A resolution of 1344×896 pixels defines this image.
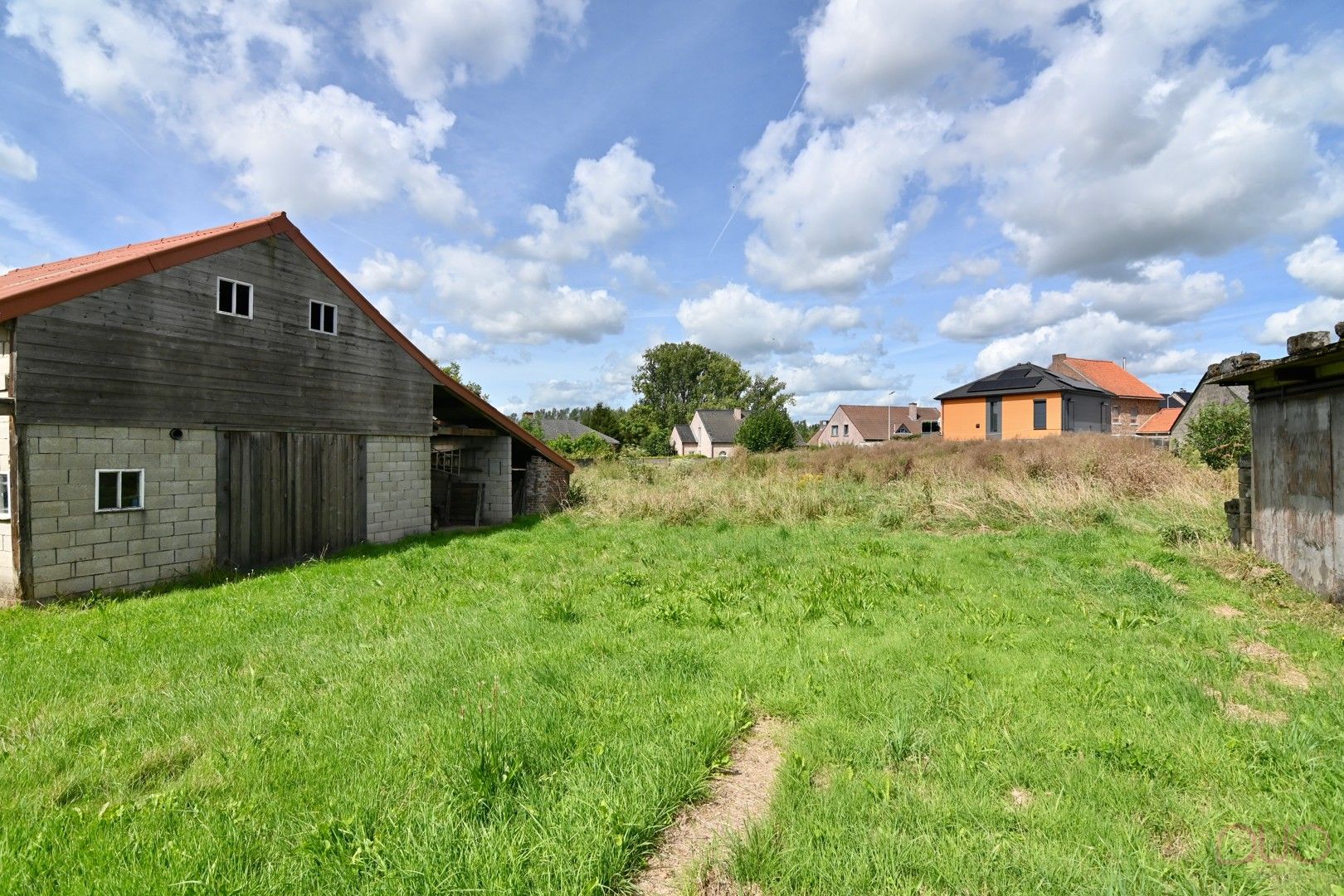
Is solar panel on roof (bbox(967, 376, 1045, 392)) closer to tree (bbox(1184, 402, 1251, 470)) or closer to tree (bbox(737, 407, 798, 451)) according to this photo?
tree (bbox(1184, 402, 1251, 470))

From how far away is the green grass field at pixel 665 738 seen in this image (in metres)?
3.00

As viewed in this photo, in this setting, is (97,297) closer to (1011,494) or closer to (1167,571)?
(1167,571)

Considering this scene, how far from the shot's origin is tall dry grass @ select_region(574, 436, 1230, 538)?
13.9m

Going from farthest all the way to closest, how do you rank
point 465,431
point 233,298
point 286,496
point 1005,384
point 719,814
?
point 1005,384, point 465,431, point 286,496, point 233,298, point 719,814

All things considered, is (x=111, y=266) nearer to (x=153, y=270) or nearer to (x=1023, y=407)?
(x=153, y=270)

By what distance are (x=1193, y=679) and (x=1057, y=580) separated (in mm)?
3705

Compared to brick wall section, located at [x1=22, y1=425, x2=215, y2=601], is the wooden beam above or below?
above

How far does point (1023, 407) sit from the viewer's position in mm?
35562

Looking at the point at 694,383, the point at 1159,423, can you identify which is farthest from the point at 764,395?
the point at 1159,423

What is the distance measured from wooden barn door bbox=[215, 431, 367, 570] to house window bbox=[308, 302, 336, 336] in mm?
2111

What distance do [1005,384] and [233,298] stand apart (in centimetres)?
3718

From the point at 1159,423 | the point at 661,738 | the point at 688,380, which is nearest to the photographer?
the point at 661,738

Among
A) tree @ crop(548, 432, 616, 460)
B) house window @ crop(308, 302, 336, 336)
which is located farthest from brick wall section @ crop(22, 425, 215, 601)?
tree @ crop(548, 432, 616, 460)

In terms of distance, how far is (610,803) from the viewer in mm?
3342
